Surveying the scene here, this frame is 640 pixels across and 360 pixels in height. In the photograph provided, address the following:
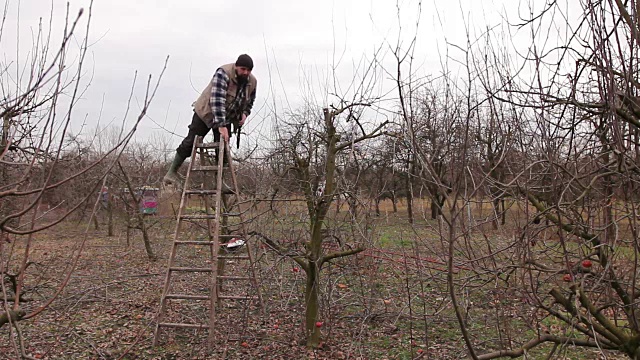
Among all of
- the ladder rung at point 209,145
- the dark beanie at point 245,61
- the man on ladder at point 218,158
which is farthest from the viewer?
the ladder rung at point 209,145

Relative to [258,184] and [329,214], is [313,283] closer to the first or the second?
[329,214]

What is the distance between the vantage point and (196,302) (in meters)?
7.49

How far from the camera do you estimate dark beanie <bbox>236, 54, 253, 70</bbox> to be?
4.96 meters

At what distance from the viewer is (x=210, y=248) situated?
7.55 metres

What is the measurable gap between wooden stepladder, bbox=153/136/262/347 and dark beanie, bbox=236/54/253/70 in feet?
2.50

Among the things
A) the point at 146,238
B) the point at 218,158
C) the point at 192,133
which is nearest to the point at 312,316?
the point at 218,158

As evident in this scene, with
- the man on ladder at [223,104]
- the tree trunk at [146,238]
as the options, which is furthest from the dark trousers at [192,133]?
the tree trunk at [146,238]

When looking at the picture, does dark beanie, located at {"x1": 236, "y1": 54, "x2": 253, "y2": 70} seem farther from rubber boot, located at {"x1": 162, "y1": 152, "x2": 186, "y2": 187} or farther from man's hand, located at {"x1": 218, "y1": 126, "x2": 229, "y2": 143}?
rubber boot, located at {"x1": 162, "y1": 152, "x2": 186, "y2": 187}

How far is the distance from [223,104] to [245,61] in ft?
1.47

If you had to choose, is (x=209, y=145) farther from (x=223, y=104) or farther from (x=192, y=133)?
(x=223, y=104)

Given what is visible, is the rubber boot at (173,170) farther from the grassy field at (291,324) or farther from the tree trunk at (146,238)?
the tree trunk at (146,238)

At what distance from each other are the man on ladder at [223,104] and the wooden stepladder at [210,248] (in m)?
0.17

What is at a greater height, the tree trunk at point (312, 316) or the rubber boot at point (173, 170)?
the rubber boot at point (173, 170)

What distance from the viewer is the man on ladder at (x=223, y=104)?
4.99 m
